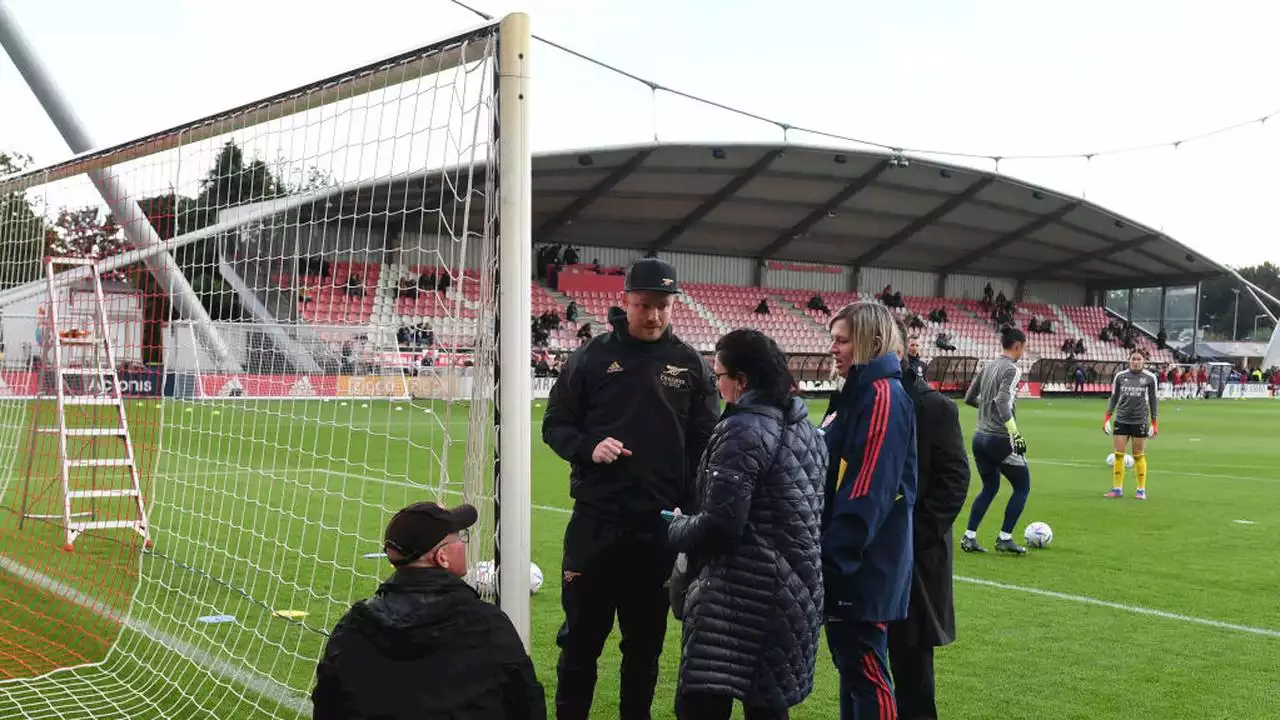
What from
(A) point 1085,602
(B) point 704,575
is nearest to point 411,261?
(B) point 704,575

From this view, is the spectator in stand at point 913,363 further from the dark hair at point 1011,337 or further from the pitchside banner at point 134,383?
the pitchside banner at point 134,383

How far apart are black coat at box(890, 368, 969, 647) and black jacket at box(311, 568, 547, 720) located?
1.97 meters

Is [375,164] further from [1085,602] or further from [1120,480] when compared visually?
[1120,480]

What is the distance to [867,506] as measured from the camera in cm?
367

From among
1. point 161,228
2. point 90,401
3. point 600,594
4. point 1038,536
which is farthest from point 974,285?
point 600,594

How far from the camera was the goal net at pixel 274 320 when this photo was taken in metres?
4.09

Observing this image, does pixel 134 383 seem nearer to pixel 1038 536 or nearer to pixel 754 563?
pixel 1038 536

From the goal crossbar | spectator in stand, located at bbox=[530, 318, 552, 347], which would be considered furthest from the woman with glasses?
spectator in stand, located at bbox=[530, 318, 552, 347]

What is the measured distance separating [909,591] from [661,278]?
4.68ft

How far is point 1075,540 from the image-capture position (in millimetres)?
9938

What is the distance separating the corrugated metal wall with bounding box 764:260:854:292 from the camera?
47.9 m

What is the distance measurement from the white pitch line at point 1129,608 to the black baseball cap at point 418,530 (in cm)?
563

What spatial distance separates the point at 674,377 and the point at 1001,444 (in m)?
5.78

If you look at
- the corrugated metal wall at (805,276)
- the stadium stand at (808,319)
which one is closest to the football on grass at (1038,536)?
the stadium stand at (808,319)
